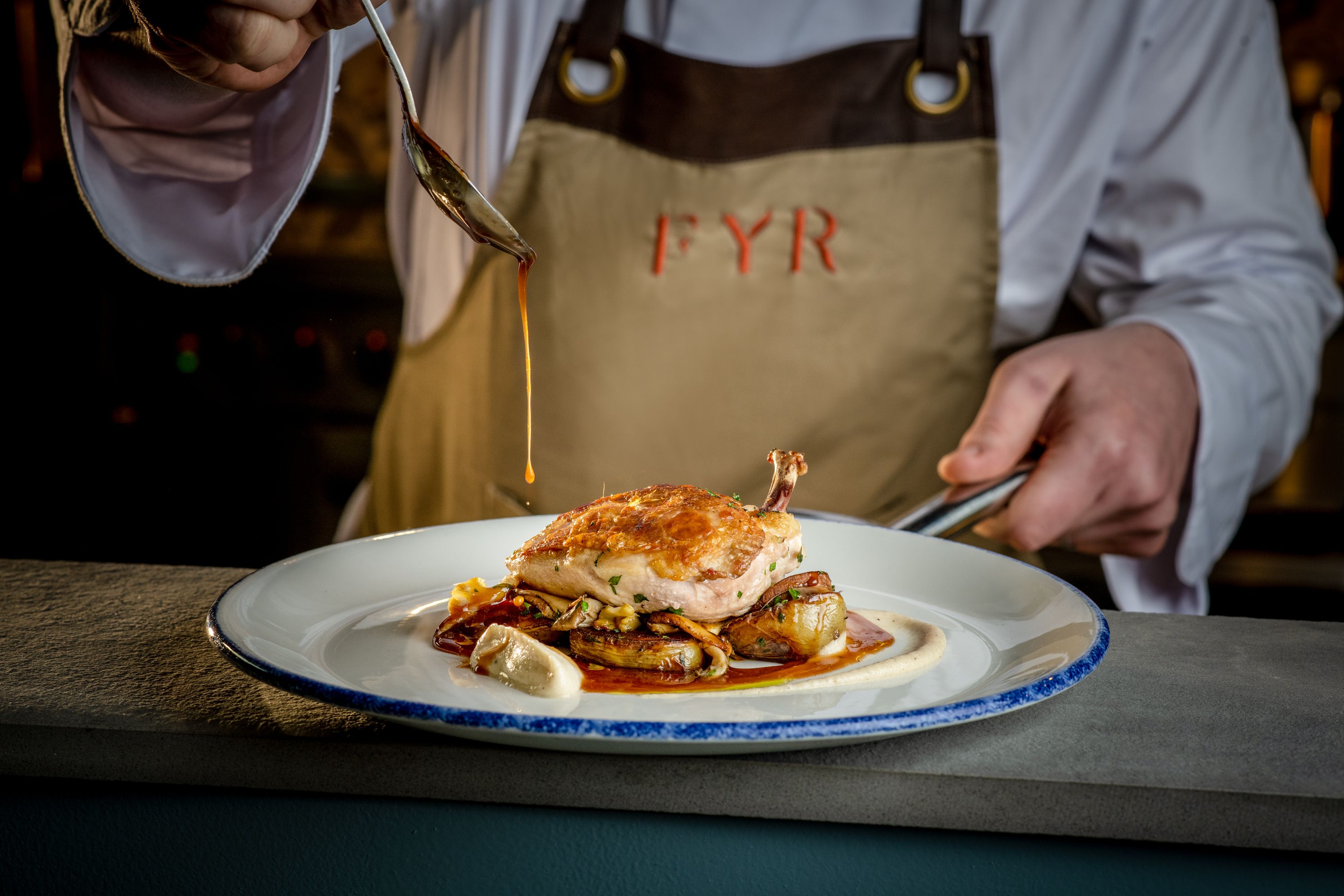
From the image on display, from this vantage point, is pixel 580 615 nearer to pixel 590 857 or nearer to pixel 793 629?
pixel 793 629

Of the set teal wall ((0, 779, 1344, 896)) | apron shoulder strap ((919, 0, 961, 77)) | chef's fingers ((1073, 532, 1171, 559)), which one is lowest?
chef's fingers ((1073, 532, 1171, 559))

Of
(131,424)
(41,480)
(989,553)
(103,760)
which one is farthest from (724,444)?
(41,480)

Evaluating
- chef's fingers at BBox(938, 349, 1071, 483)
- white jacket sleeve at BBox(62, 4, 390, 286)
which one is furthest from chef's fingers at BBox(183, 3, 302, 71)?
chef's fingers at BBox(938, 349, 1071, 483)

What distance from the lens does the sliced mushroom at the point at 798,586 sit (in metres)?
1.06

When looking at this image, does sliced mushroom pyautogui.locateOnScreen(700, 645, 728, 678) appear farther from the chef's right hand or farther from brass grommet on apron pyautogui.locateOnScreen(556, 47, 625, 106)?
brass grommet on apron pyautogui.locateOnScreen(556, 47, 625, 106)

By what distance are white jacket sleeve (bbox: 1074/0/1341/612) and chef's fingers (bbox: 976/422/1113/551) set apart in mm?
326

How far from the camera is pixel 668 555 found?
105cm

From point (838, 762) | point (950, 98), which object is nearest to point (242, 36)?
point (838, 762)

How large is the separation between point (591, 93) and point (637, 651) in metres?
1.28

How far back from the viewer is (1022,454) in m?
1.73

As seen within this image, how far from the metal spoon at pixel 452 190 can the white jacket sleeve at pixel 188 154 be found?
40cm

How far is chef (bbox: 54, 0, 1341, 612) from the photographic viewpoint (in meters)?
1.91

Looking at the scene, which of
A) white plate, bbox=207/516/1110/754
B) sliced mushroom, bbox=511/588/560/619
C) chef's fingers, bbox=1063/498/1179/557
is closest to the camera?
white plate, bbox=207/516/1110/754

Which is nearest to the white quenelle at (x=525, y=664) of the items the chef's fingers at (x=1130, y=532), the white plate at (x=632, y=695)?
the white plate at (x=632, y=695)
